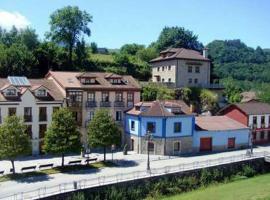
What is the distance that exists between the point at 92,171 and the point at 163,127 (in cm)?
1289

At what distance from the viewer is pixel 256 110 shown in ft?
208

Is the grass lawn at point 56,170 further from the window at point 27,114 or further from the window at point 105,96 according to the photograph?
the window at point 105,96

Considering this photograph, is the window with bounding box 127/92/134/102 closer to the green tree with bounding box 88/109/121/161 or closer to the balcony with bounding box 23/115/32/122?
the green tree with bounding box 88/109/121/161

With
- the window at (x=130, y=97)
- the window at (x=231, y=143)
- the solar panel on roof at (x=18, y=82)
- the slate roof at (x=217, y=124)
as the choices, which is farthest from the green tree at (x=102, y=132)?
the window at (x=231, y=143)

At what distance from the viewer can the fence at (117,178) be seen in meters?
33.1

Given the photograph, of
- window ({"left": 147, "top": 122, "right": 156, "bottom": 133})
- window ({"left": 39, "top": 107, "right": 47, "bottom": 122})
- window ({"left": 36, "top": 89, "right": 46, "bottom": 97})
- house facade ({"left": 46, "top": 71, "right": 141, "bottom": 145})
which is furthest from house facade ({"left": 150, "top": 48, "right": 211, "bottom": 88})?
window ({"left": 39, "top": 107, "right": 47, "bottom": 122})

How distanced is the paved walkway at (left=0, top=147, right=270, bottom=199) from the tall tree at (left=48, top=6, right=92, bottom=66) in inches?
1240

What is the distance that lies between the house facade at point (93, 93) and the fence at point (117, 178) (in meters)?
15.6

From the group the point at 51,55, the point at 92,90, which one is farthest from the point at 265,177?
the point at 51,55

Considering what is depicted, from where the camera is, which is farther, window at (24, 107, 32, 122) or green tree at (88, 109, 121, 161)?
window at (24, 107, 32, 122)

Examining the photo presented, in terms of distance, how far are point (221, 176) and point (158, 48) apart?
6356cm

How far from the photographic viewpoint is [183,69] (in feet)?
238

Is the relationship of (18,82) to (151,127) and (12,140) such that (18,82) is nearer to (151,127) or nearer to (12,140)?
(12,140)

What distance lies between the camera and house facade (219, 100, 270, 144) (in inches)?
2432
